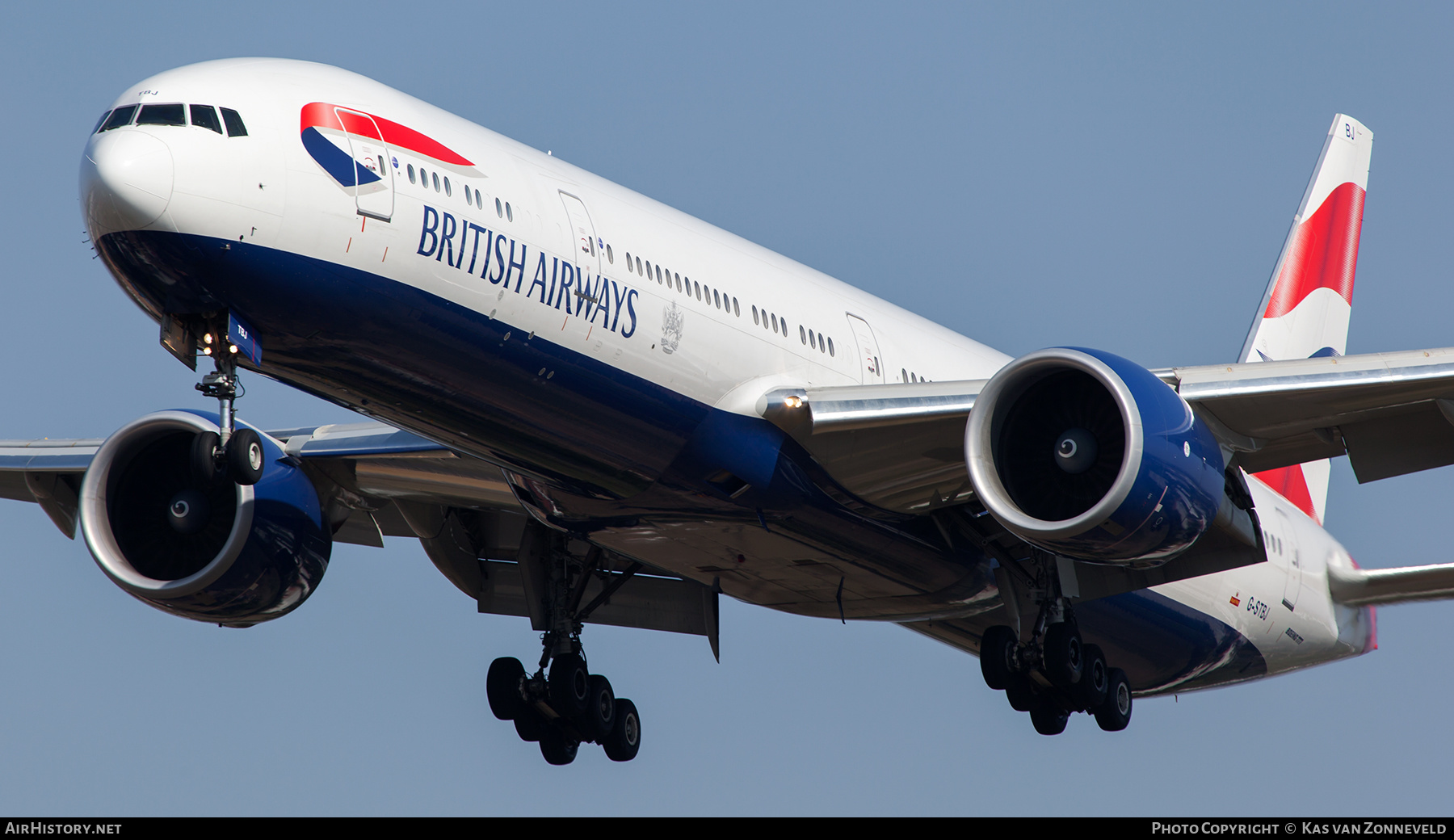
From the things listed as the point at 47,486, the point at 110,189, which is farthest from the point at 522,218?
the point at 47,486

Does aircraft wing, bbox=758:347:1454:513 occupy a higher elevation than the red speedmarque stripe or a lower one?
lower

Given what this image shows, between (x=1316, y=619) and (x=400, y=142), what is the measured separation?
17988mm

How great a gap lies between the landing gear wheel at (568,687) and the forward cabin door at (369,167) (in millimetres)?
9358

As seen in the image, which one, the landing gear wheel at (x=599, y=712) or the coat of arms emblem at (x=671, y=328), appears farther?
the landing gear wheel at (x=599, y=712)

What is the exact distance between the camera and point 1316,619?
28.2 metres

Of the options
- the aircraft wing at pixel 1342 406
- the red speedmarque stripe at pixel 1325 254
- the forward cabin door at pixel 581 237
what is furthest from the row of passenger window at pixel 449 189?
the red speedmarque stripe at pixel 1325 254

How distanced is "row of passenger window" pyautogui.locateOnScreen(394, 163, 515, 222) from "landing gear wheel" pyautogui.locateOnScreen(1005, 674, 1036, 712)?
10319 millimetres

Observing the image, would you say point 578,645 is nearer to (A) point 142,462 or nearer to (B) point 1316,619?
(A) point 142,462

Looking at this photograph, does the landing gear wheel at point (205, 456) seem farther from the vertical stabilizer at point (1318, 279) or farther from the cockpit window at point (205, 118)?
the vertical stabilizer at point (1318, 279)

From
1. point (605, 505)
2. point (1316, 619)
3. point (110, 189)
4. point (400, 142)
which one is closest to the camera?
point (110, 189)

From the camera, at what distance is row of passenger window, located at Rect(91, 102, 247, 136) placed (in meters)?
16.0

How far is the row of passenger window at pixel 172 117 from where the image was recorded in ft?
Answer: 52.6

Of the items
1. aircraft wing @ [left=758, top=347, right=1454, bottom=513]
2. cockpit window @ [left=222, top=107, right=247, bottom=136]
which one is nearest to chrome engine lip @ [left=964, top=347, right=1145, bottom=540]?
aircraft wing @ [left=758, top=347, right=1454, bottom=513]

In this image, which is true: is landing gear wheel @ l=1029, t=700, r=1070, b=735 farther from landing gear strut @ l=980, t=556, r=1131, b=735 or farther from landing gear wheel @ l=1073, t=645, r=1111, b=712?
landing gear wheel @ l=1073, t=645, r=1111, b=712
